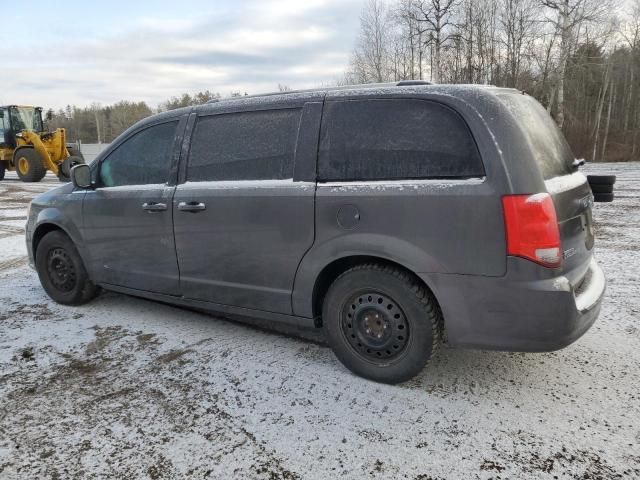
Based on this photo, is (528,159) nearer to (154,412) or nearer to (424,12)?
(154,412)

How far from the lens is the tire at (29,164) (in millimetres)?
18973

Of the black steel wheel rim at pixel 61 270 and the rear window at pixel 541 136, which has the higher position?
the rear window at pixel 541 136

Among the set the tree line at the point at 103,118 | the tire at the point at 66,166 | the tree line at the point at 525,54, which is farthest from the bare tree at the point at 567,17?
the tree line at the point at 103,118

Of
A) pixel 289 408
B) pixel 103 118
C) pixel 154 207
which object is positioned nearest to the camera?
pixel 289 408

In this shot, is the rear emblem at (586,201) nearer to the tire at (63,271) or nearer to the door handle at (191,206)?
the door handle at (191,206)

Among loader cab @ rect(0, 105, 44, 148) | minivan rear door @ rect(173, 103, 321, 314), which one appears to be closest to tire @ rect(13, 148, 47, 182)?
loader cab @ rect(0, 105, 44, 148)

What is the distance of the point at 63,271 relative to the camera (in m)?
4.46

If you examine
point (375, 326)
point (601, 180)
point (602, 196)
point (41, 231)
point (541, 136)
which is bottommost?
point (375, 326)

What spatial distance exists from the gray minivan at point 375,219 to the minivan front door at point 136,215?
0.02 m

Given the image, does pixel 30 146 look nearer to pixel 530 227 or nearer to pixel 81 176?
pixel 81 176

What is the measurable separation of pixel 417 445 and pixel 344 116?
1871mm

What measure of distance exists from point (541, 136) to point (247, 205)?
72.0 inches

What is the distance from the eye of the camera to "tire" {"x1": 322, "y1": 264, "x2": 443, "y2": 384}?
2.73 metres

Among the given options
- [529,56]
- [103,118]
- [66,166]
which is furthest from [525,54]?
[103,118]
